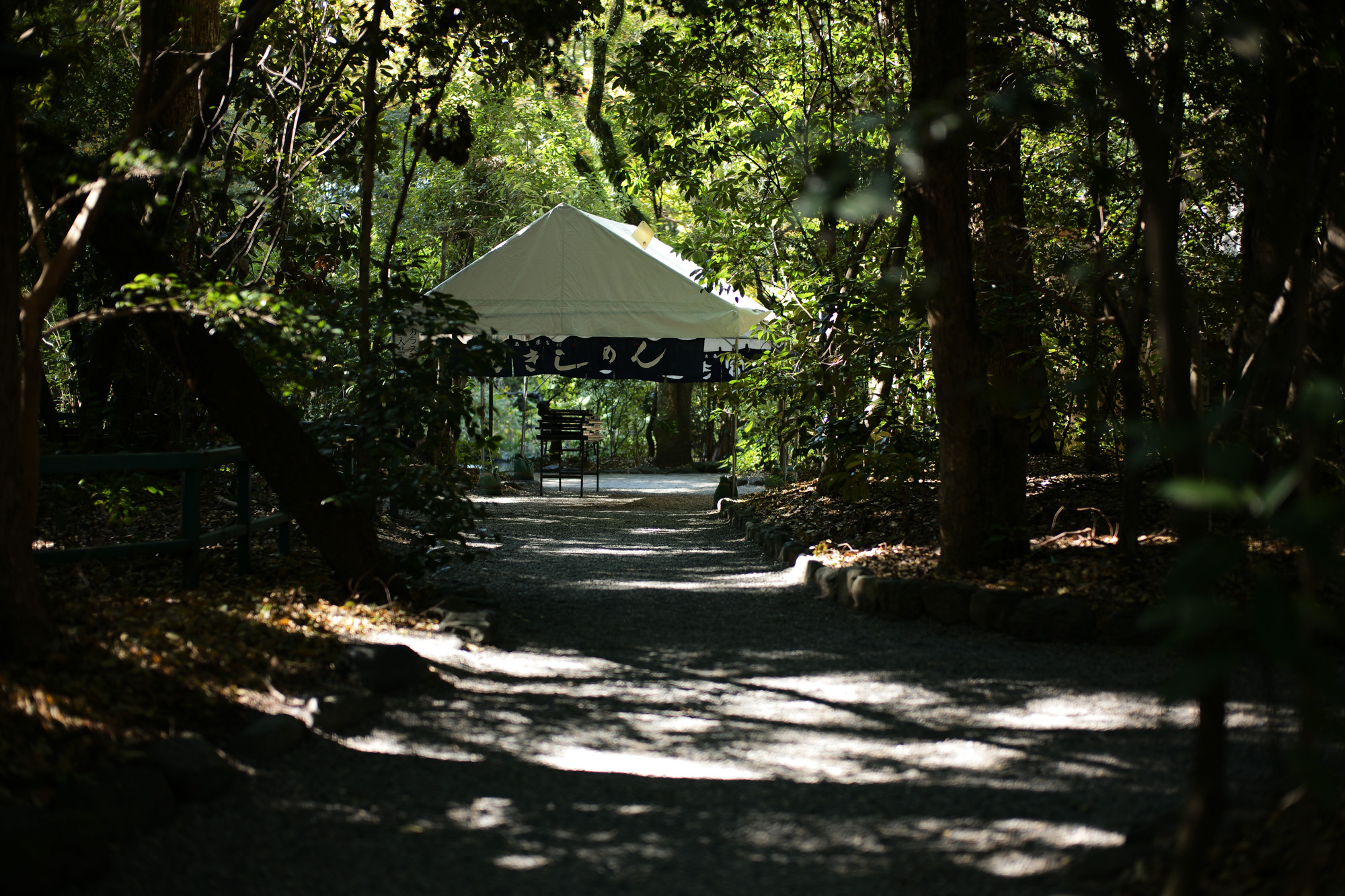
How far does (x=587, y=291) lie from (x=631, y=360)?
139 cm

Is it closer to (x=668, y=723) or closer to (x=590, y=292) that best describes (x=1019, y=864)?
(x=668, y=723)

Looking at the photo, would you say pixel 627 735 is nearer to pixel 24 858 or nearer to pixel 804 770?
pixel 804 770

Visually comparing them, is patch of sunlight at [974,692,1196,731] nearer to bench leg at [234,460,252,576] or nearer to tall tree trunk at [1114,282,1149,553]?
tall tree trunk at [1114,282,1149,553]

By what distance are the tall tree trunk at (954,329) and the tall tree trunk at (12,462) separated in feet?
12.3

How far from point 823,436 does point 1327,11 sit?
14.8 ft

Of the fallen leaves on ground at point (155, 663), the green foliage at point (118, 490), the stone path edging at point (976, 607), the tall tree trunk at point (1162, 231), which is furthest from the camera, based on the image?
the green foliage at point (118, 490)

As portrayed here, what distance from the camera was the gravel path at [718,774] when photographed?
90.9 inches

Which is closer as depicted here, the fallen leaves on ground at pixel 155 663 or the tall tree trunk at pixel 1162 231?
the tall tree trunk at pixel 1162 231

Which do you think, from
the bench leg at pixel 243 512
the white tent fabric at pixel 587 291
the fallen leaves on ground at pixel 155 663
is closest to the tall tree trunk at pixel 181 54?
the bench leg at pixel 243 512

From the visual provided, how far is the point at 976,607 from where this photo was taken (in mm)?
4910

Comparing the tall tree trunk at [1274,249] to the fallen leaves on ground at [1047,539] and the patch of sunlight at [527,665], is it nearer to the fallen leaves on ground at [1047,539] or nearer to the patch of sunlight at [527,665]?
the fallen leaves on ground at [1047,539]

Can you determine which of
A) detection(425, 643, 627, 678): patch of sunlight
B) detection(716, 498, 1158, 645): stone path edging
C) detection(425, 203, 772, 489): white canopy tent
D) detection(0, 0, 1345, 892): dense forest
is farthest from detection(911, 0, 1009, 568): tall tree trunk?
detection(425, 203, 772, 489): white canopy tent

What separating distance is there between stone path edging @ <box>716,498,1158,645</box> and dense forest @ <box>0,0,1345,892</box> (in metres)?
0.45

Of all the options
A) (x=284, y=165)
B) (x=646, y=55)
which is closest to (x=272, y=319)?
(x=284, y=165)
